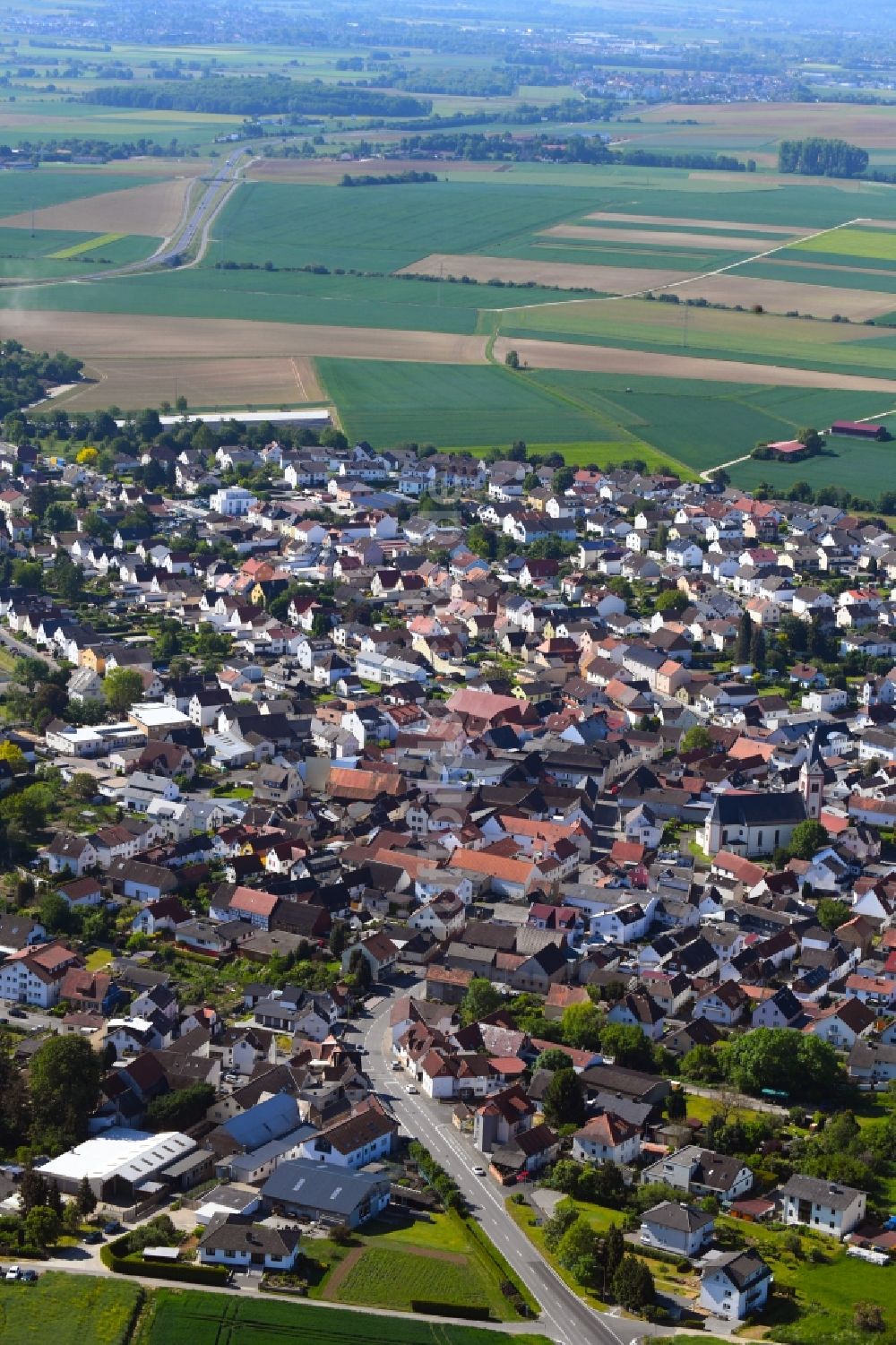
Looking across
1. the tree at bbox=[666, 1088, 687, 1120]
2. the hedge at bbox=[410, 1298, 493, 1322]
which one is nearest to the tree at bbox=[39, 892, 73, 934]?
the tree at bbox=[666, 1088, 687, 1120]

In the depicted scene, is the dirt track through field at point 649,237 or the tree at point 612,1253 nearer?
the tree at point 612,1253

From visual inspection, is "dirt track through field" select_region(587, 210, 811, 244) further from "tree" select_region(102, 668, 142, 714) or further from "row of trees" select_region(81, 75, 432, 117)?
"tree" select_region(102, 668, 142, 714)

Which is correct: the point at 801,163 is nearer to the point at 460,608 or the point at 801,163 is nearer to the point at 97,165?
the point at 97,165

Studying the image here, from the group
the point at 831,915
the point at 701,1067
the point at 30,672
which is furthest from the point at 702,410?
the point at 701,1067

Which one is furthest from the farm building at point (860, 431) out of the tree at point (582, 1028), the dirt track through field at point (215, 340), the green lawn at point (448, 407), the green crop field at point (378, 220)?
the tree at point (582, 1028)

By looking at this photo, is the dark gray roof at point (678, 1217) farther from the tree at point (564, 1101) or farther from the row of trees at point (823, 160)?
the row of trees at point (823, 160)

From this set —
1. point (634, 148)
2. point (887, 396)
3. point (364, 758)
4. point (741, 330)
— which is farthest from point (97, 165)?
point (364, 758)

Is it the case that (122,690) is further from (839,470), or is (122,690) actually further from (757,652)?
(839,470)
